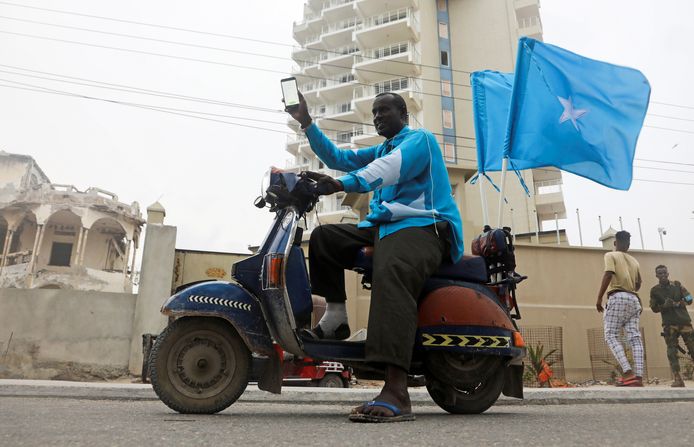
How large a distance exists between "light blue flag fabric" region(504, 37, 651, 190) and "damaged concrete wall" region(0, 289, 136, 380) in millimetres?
9181

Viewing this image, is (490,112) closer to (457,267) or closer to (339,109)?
(457,267)

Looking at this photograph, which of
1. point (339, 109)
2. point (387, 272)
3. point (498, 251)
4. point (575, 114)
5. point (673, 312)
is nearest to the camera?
point (387, 272)

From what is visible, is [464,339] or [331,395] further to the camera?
[331,395]

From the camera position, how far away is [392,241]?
117 inches

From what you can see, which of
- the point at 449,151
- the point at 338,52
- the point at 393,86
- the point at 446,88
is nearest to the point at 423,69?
the point at 446,88

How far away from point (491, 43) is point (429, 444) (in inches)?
1867

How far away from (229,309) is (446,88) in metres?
43.7

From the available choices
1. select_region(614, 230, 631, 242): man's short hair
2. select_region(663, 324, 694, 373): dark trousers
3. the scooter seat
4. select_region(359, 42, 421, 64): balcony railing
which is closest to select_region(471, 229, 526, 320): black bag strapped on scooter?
the scooter seat

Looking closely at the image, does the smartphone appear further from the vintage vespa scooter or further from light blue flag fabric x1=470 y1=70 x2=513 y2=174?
light blue flag fabric x1=470 y1=70 x2=513 y2=174

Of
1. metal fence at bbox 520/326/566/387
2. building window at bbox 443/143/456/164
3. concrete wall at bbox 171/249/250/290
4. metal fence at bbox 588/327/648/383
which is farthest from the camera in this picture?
building window at bbox 443/143/456/164

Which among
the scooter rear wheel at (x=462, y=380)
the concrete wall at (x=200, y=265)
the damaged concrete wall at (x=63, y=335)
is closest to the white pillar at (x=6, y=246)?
the concrete wall at (x=200, y=265)

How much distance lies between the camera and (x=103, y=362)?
11.1m

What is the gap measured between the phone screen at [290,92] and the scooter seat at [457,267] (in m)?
1.02

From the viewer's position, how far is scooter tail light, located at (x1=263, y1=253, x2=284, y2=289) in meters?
2.94
